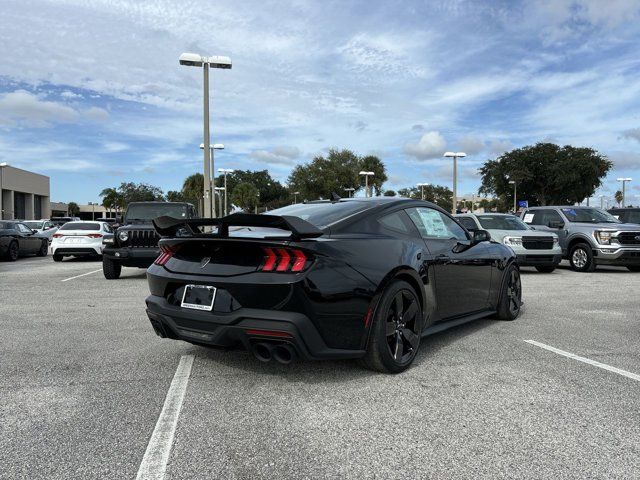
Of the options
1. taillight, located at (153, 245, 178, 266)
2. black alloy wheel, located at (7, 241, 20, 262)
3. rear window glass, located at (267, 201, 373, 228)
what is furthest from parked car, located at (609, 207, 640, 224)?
black alloy wheel, located at (7, 241, 20, 262)

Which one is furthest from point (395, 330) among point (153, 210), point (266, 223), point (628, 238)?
point (628, 238)

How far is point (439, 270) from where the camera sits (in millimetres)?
4684

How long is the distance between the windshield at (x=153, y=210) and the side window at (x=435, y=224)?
8435 millimetres

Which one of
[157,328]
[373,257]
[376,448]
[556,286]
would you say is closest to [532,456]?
[376,448]

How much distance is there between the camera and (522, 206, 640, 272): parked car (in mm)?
12352

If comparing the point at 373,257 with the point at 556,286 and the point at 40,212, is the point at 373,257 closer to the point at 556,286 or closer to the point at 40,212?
the point at 556,286

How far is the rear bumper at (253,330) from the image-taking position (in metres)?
3.39

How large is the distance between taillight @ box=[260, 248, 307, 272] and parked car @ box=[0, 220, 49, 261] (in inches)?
644

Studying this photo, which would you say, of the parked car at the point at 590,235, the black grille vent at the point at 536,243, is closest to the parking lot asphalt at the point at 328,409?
the black grille vent at the point at 536,243

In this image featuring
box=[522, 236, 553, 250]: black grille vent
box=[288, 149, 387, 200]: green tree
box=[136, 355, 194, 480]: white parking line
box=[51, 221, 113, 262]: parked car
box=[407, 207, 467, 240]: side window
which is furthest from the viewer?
box=[288, 149, 387, 200]: green tree

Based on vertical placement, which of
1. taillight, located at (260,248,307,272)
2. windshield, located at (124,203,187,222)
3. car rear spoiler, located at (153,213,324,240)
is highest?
windshield, located at (124,203,187,222)

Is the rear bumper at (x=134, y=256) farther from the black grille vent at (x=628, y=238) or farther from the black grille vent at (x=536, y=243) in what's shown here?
the black grille vent at (x=628, y=238)

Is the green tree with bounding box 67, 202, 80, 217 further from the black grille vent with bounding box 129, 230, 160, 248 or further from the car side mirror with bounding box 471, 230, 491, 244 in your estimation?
the car side mirror with bounding box 471, 230, 491, 244

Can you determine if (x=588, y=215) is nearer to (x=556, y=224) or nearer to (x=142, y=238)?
(x=556, y=224)
